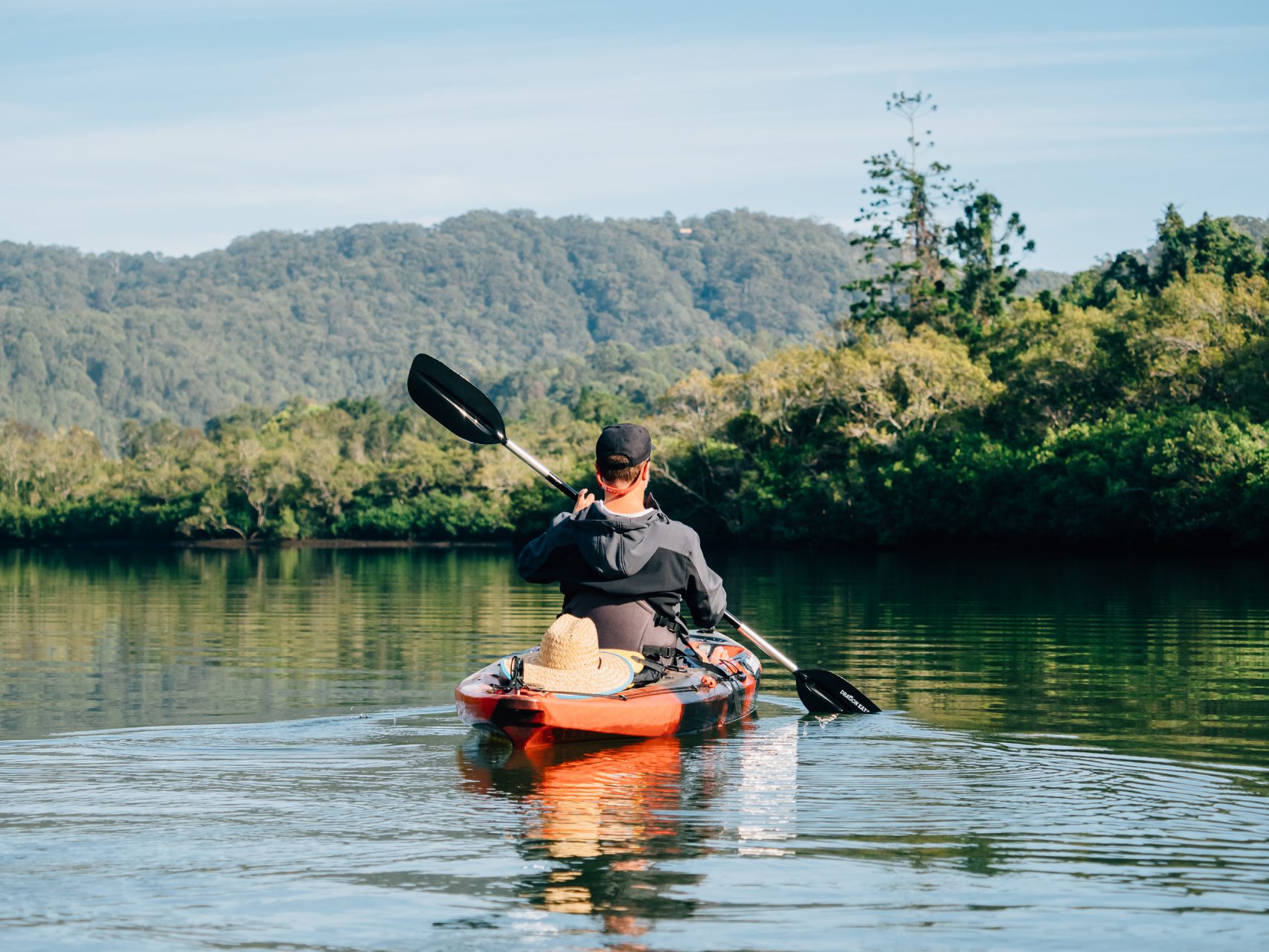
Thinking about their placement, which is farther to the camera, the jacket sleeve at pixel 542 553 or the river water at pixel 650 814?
the jacket sleeve at pixel 542 553

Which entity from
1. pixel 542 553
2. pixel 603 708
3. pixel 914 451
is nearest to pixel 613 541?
pixel 542 553

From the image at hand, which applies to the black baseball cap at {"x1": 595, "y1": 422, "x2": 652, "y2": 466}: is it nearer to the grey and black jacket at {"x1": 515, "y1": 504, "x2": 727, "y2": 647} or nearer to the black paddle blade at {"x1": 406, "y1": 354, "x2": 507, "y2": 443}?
the grey and black jacket at {"x1": 515, "y1": 504, "x2": 727, "y2": 647}

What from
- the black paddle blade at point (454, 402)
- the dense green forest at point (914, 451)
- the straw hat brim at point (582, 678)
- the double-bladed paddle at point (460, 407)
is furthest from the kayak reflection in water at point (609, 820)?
the dense green forest at point (914, 451)

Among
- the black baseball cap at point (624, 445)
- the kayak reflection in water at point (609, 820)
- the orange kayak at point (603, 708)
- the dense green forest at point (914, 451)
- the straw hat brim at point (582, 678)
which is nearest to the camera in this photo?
the kayak reflection in water at point (609, 820)

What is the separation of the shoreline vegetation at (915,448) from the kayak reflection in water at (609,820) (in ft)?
99.7

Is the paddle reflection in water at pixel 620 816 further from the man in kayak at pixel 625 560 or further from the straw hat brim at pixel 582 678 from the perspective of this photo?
the man in kayak at pixel 625 560

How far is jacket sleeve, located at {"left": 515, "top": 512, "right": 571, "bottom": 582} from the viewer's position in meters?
7.78

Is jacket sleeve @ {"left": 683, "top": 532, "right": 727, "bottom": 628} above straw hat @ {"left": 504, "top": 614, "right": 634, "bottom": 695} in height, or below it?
above

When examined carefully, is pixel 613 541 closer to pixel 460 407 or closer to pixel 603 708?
pixel 603 708

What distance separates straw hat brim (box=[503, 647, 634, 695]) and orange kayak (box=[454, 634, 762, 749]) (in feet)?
0.14

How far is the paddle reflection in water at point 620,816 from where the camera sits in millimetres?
5027

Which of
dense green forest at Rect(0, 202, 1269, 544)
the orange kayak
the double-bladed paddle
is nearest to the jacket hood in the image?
the orange kayak

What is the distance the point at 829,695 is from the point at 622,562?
269 cm

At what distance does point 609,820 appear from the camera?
6141 millimetres
